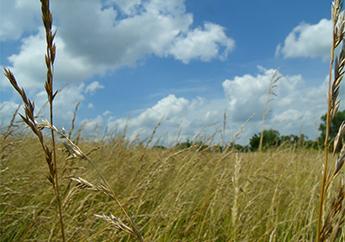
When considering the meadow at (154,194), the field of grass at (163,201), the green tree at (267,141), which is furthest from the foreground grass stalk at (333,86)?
the green tree at (267,141)

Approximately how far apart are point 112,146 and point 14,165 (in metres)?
1.48

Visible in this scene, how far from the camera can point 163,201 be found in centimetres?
273

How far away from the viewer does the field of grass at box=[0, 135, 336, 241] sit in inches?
90.0

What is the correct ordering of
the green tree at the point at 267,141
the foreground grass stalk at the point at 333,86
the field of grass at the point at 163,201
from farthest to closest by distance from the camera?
the green tree at the point at 267,141
the field of grass at the point at 163,201
the foreground grass stalk at the point at 333,86

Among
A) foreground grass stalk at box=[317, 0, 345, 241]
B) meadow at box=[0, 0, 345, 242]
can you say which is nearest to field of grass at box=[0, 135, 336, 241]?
meadow at box=[0, 0, 345, 242]

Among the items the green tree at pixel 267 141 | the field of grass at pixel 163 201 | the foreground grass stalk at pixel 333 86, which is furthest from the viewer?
the green tree at pixel 267 141

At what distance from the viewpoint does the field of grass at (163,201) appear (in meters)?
2.29

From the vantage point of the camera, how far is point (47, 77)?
72 centimetres

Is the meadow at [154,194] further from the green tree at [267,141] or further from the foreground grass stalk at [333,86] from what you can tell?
the green tree at [267,141]

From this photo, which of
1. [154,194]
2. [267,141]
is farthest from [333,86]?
[267,141]

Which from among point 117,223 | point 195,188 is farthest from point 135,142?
point 117,223

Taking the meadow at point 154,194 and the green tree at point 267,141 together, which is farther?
the green tree at point 267,141

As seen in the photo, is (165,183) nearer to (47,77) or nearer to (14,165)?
(14,165)

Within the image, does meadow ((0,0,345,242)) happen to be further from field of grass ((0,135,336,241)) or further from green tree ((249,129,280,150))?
green tree ((249,129,280,150))
